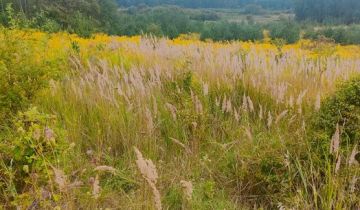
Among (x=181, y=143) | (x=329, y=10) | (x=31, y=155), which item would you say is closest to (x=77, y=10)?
(x=31, y=155)

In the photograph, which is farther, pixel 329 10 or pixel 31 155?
pixel 329 10

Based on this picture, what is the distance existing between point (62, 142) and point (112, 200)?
487 mm

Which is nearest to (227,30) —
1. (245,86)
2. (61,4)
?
(61,4)

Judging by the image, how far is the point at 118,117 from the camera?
3.65 metres

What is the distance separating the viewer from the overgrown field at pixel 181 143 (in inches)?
94.9

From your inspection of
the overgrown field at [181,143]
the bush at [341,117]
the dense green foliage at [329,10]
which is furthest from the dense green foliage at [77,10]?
the dense green foliage at [329,10]

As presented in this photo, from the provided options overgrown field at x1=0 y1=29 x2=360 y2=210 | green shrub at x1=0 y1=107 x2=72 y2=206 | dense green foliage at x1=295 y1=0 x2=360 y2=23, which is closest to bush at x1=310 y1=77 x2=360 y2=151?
overgrown field at x1=0 y1=29 x2=360 y2=210

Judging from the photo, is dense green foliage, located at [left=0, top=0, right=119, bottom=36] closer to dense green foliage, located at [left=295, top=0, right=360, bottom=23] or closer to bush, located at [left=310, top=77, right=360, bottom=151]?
bush, located at [left=310, top=77, right=360, bottom=151]

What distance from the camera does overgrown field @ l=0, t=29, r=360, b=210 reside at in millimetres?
2410

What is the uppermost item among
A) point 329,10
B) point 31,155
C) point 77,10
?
point 31,155

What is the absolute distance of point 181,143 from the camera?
258 cm

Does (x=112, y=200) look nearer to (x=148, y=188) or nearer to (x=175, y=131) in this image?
(x=148, y=188)

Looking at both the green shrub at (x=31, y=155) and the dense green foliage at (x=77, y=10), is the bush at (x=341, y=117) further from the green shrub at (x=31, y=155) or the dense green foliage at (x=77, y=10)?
the dense green foliage at (x=77, y=10)

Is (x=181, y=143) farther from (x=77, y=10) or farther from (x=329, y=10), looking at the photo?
(x=329, y=10)
